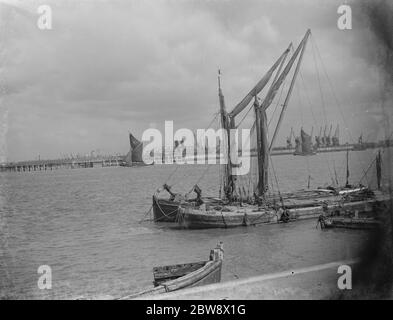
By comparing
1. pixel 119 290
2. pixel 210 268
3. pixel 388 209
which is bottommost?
pixel 119 290

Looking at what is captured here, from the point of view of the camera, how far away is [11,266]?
599 inches

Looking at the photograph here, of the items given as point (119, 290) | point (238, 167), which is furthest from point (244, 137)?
point (119, 290)

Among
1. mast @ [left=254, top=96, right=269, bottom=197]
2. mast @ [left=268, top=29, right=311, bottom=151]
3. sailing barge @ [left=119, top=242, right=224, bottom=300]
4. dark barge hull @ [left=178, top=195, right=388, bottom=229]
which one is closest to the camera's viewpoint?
sailing barge @ [left=119, top=242, right=224, bottom=300]

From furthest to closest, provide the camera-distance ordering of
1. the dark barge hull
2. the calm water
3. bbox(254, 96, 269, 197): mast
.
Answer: bbox(254, 96, 269, 197): mast, the dark barge hull, the calm water

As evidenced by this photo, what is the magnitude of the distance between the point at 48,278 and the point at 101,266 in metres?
3.85

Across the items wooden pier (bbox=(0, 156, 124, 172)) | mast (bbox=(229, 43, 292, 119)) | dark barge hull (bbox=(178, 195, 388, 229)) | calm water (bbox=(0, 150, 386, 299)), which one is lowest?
calm water (bbox=(0, 150, 386, 299))

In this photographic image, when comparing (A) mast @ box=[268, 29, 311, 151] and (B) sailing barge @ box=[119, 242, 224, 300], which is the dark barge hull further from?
(B) sailing barge @ box=[119, 242, 224, 300]

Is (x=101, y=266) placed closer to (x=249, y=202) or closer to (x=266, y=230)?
(x=266, y=230)

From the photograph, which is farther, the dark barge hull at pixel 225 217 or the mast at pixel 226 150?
the dark barge hull at pixel 225 217

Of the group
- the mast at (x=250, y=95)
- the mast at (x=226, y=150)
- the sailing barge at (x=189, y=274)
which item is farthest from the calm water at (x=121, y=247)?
the mast at (x=250, y=95)

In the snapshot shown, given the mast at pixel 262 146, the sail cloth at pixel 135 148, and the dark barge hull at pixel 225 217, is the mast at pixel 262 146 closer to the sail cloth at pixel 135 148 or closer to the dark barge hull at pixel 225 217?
the dark barge hull at pixel 225 217

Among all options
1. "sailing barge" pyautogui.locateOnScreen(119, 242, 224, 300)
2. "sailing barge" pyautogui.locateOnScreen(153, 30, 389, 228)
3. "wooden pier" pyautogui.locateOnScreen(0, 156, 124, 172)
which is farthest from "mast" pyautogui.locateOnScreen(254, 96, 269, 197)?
"sailing barge" pyautogui.locateOnScreen(119, 242, 224, 300)
